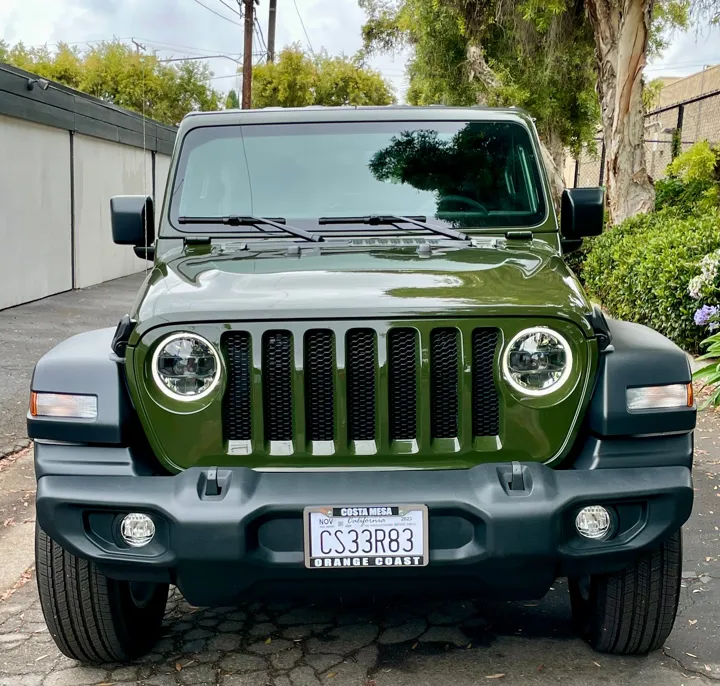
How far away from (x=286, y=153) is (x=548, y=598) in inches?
88.1

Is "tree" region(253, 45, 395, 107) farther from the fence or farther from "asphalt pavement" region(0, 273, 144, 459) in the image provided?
"asphalt pavement" region(0, 273, 144, 459)

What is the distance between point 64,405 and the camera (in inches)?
113

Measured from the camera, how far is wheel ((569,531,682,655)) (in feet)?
9.96

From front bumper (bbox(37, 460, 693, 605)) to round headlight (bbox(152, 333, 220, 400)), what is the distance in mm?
253

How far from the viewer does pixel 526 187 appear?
4070 mm

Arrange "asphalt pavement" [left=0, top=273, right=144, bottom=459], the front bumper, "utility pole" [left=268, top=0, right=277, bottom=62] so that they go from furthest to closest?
1. "utility pole" [left=268, top=0, right=277, bottom=62]
2. "asphalt pavement" [left=0, top=273, right=144, bottom=459]
3. the front bumper

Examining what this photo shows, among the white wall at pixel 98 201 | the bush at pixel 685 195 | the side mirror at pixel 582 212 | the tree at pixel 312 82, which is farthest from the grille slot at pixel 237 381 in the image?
the tree at pixel 312 82

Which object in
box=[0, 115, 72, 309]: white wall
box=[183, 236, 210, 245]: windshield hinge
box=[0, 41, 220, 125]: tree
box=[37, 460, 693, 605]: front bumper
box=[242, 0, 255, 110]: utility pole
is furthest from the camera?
box=[0, 41, 220, 125]: tree

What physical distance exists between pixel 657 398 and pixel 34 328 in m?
10.1

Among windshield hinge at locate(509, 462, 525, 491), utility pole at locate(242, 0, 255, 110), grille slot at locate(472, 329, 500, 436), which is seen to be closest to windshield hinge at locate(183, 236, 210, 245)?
grille slot at locate(472, 329, 500, 436)

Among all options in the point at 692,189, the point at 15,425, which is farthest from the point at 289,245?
the point at 692,189

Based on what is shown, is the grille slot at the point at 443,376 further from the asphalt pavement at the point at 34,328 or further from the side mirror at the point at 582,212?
the asphalt pavement at the point at 34,328

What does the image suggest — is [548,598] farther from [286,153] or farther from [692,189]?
[692,189]

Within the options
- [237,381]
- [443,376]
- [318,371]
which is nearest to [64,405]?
[237,381]
